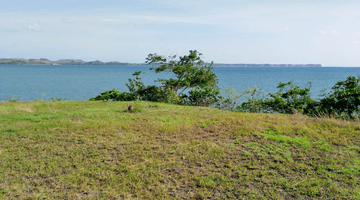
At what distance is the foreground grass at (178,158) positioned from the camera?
13.1 ft

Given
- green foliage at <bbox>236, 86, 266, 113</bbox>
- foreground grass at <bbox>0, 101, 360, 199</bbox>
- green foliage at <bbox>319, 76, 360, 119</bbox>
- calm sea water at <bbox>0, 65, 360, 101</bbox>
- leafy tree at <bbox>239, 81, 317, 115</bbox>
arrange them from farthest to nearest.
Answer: calm sea water at <bbox>0, 65, 360, 101</bbox>, green foliage at <bbox>236, 86, 266, 113</bbox>, leafy tree at <bbox>239, 81, 317, 115</bbox>, green foliage at <bbox>319, 76, 360, 119</bbox>, foreground grass at <bbox>0, 101, 360, 199</bbox>

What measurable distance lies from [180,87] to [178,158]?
8.24 metres

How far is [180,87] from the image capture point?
13148 mm

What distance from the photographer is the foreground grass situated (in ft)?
13.1

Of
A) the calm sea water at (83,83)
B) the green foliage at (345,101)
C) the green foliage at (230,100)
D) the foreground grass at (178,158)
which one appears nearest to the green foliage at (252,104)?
the green foliage at (230,100)

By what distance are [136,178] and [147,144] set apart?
1.53 metres

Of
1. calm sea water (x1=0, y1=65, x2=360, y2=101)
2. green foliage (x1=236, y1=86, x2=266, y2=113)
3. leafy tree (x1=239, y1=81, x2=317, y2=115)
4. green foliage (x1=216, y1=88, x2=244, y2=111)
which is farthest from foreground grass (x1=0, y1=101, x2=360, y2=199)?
calm sea water (x1=0, y1=65, x2=360, y2=101)

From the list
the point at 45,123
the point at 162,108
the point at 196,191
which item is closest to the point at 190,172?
the point at 196,191

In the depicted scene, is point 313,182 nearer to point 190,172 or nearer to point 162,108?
point 190,172

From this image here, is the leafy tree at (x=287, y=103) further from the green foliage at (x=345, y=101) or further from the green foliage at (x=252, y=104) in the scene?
the green foliage at (x=345, y=101)

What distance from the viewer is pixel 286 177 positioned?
14.3 feet

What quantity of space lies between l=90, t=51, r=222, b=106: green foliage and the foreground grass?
4171 mm

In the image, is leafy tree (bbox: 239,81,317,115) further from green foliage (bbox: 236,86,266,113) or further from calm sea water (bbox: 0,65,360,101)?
calm sea water (bbox: 0,65,360,101)

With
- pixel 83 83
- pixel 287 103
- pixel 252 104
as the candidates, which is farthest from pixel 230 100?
pixel 83 83
